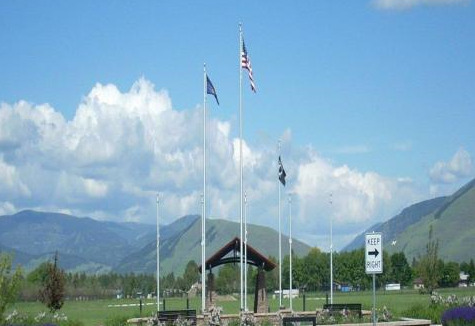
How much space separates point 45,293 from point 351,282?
10504cm

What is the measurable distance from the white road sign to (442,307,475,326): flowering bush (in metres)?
6.39

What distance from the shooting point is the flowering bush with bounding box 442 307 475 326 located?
30.2 metres

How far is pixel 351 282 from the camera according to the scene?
152m

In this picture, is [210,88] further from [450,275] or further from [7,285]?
[450,275]

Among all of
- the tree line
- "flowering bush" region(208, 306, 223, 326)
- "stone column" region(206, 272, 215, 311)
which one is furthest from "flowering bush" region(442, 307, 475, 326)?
the tree line

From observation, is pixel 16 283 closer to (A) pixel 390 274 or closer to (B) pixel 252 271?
(B) pixel 252 271

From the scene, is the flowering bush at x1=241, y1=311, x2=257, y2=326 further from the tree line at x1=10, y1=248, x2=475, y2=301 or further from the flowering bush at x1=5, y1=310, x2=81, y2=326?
the tree line at x1=10, y1=248, x2=475, y2=301

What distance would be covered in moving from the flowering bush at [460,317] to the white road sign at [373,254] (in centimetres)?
639

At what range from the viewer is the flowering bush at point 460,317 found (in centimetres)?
3016

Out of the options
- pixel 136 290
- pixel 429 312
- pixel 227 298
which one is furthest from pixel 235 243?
pixel 136 290

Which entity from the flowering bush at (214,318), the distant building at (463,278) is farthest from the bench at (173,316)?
the distant building at (463,278)

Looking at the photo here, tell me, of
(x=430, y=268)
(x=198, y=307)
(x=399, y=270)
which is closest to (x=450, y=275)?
(x=399, y=270)

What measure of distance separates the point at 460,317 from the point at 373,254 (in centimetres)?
687

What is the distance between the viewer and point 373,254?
2538 centimetres
